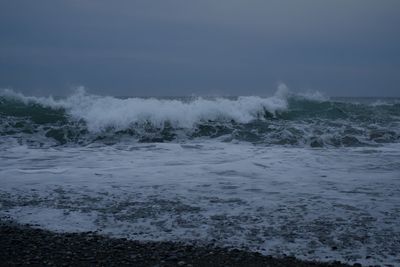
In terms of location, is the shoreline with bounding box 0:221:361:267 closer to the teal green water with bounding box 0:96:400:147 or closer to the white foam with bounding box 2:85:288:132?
the teal green water with bounding box 0:96:400:147

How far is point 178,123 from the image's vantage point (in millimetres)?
14727

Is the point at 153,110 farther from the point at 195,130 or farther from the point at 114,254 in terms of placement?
the point at 114,254

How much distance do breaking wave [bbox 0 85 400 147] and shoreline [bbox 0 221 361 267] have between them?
8379 millimetres

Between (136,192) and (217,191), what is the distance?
3.89ft

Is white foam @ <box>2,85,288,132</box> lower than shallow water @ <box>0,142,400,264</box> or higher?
higher

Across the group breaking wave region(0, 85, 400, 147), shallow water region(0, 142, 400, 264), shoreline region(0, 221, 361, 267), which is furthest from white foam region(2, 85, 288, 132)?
shoreline region(0, 221, 361, 267)

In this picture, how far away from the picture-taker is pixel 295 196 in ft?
18.4

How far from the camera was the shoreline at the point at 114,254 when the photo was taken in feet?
11.4

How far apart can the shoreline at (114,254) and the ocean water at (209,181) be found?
19 centimetres

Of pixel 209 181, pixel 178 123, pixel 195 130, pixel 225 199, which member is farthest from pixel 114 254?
pixel 178 123

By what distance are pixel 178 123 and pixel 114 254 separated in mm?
11174

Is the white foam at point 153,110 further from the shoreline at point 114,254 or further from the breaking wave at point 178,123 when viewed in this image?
the shoreline at point 114,254

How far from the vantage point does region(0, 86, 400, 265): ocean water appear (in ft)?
13.7

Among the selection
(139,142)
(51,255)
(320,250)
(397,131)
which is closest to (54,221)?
(51,255)
